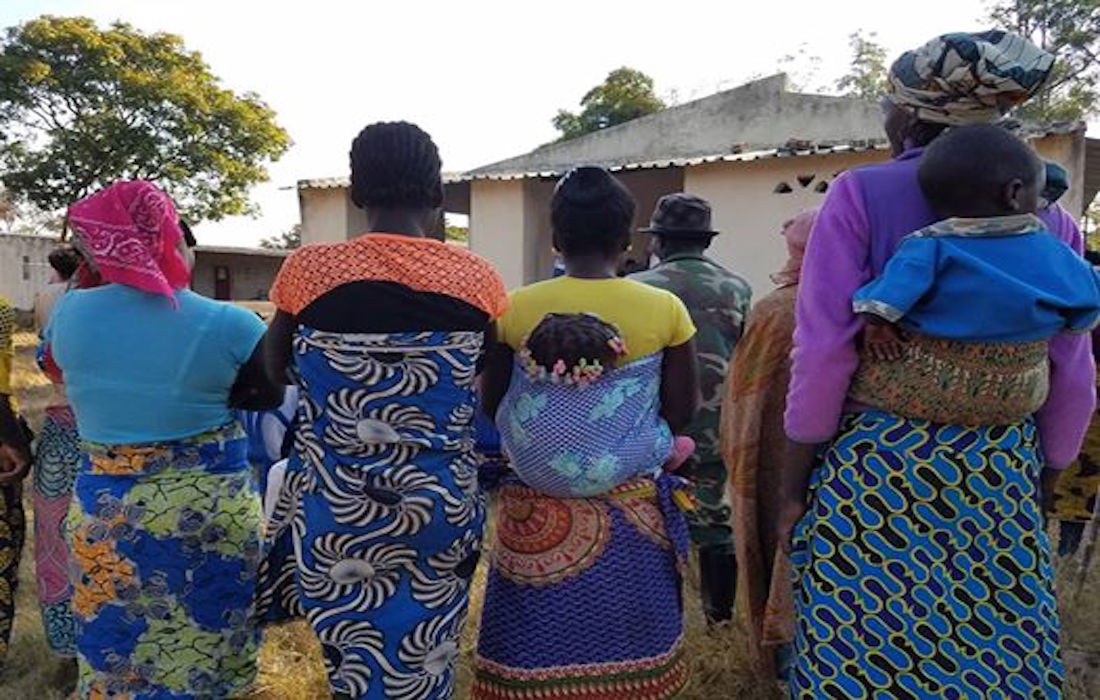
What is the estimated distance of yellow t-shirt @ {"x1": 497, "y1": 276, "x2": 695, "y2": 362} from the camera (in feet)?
6.84

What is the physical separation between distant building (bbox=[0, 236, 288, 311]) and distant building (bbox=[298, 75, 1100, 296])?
9714mm

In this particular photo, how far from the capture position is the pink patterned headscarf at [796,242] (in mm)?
2506

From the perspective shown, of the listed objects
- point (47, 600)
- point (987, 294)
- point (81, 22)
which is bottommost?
point (47, 600)

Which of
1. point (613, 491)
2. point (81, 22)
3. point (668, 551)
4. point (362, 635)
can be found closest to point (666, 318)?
point (613, 491)

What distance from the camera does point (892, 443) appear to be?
5.40ft

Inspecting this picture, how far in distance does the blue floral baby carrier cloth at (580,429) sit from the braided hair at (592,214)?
29cm

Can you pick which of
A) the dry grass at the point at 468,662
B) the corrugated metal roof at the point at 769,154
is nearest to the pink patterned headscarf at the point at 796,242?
the dry grass at the point at 468,662

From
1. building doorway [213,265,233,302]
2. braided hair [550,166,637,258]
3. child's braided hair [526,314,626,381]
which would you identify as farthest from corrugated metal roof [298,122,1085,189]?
building doorway [213,265,233,302]

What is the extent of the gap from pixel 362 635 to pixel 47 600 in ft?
6.11

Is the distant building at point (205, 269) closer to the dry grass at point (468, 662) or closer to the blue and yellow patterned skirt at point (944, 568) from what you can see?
the dry grass at point (468, 662)

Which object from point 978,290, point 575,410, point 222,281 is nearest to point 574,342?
point 575,410

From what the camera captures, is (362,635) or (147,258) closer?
(362,635)

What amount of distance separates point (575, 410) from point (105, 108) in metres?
20.9

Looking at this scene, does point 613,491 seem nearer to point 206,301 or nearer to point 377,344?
point 377,344
